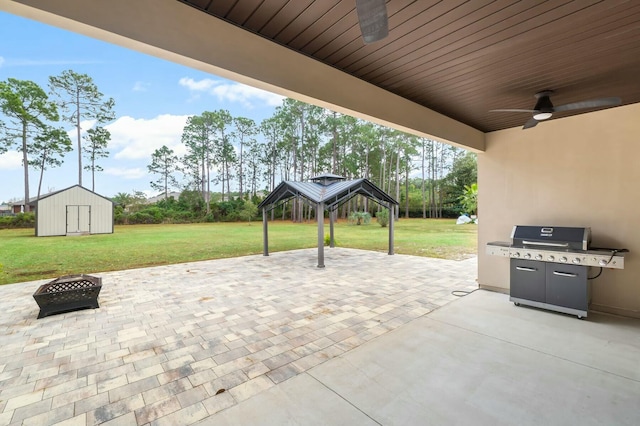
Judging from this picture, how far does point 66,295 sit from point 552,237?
6561 mm

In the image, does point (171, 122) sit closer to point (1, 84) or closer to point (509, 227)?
point (1, 84)

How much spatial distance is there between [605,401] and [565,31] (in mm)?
2683

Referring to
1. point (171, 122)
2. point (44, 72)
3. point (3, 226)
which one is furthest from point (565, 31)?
point (171, 122)

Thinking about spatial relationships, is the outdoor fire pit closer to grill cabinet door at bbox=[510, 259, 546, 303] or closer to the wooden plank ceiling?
the wooden plank ceiling

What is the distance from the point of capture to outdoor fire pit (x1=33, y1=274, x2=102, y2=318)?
11.7 feet

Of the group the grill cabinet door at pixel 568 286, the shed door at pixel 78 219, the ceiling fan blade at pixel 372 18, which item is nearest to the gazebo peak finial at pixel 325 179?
the grill cabinet door at pixel 568 286

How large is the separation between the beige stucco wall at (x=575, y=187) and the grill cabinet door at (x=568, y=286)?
2.18ft

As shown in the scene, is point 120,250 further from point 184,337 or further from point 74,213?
point 184,337

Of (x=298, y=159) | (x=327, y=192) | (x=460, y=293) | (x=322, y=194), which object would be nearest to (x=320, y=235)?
(x=322, y=194)

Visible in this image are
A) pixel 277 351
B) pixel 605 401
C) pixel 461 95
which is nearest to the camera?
pixel 605 401

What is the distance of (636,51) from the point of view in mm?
2268

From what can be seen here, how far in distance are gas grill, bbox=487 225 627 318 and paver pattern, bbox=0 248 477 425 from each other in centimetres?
105

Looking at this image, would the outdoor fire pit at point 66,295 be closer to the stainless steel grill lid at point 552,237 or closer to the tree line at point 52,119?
the stainless steel grill lid at point 552,237

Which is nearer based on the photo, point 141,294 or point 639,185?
point 639,185
